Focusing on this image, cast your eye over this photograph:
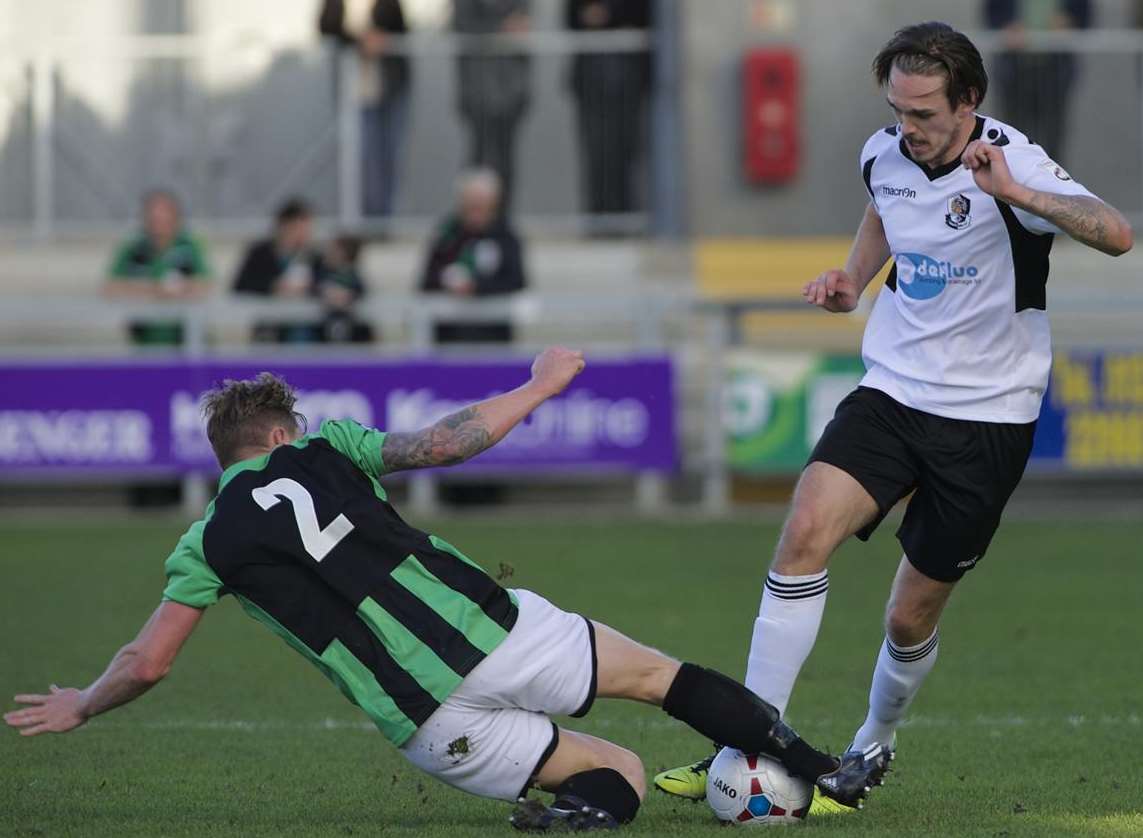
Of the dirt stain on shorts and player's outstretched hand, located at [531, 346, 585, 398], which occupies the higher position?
player's outstretched hand, located at [531, 346, 585, 398]

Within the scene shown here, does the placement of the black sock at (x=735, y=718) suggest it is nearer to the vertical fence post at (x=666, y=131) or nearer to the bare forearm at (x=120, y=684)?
the bare forearm at (x=120, y=684)

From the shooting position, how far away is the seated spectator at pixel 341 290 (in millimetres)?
15148

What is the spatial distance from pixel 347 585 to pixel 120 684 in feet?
2.02

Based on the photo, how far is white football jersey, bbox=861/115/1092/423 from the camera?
607cm

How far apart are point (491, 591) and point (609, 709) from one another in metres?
2.79

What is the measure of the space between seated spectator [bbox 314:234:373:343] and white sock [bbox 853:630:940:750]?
360 inches

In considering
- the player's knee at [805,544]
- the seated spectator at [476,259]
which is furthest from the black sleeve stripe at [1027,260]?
the seated spectator at [476,259]

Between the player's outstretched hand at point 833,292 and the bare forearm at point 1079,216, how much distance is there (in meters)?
0.70

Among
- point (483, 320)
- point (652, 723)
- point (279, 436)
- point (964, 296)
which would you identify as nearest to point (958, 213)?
point (964, 296)

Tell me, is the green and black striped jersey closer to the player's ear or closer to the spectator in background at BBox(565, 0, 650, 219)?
the player's ear

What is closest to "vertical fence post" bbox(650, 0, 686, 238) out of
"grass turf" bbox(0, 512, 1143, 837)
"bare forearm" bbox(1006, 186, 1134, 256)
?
"grass turf" bbox(0, 512, 1143, 837)

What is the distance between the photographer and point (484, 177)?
15.2 m

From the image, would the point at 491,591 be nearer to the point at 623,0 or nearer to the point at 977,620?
the point at 977,620

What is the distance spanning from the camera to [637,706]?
8.30 meters
